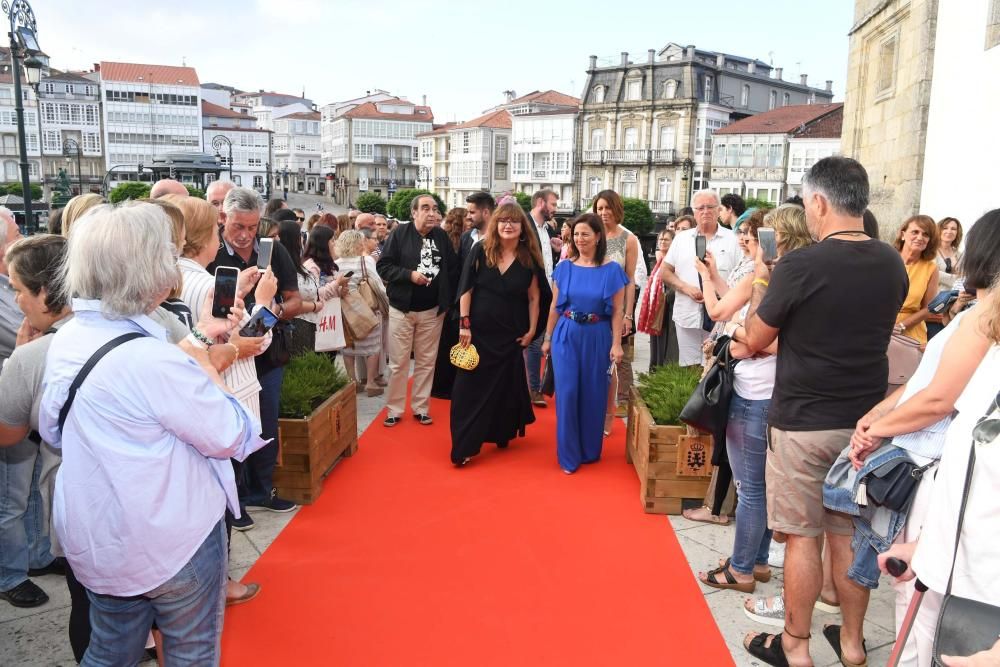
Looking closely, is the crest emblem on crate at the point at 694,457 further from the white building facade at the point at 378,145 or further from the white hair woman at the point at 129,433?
the white building facade at the point at 378,145

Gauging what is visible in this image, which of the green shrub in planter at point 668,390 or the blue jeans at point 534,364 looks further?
the blue jeans at point 534,364

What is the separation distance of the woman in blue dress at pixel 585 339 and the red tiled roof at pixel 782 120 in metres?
48.5

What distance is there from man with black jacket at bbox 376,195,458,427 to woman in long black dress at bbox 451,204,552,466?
86 cm

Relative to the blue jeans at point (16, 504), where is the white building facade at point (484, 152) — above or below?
above

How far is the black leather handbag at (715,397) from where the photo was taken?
12.1ft

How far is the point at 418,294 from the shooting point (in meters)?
6.59

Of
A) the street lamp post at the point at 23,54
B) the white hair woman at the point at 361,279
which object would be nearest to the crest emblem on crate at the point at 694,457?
the white hair woman at the point at 361,279

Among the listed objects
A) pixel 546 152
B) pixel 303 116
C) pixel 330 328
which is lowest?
pixel 330 328

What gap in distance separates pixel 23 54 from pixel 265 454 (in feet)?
41.3

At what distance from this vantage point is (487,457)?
5.82 m

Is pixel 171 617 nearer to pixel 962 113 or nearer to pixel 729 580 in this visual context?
pixel 729 580

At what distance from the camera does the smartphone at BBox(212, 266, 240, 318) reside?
2.62m

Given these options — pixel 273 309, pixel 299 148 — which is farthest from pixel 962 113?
pixel 299 148

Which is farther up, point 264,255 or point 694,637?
point 264,255
